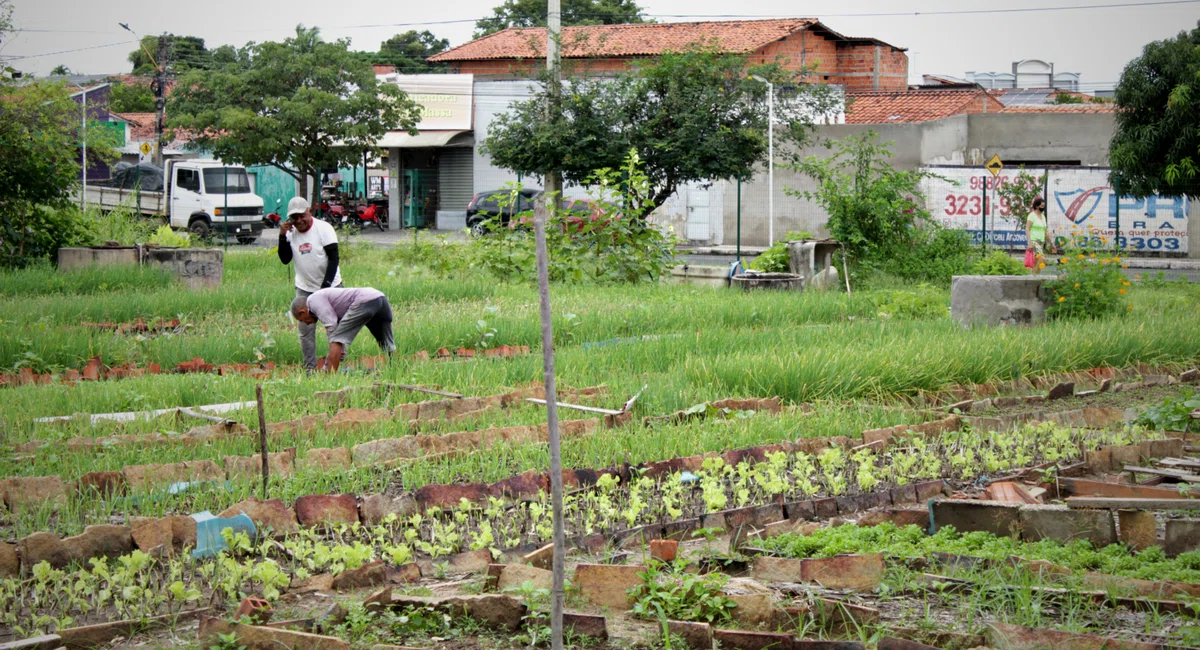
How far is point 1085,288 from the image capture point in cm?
1123

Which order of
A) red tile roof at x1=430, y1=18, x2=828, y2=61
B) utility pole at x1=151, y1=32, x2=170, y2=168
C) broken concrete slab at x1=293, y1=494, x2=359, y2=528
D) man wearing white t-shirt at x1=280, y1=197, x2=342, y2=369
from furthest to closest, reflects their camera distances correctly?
utility pole at x1=151, y1=32, x2=170, y2=168, red tile roof at x1=430, y1=18, x2=828, y2=61, man wearing white t-shirt at x1=280, y1=197, x2=342, y2=369, broken concrete slab at x1=293, y1=494, x2=359, y2=528

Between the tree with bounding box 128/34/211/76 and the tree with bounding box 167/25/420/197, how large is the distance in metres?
7.10

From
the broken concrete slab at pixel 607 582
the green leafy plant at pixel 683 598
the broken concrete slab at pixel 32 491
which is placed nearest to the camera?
the green leafy plant at pixel 683 598

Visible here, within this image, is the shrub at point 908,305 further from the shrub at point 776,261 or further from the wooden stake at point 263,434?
the wooden stake at point 263,434

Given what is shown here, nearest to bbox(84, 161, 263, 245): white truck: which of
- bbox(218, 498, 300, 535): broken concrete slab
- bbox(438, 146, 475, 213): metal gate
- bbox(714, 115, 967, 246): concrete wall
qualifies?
bbox(438, 146, 475, 213): metal gate

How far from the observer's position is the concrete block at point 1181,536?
157 inches

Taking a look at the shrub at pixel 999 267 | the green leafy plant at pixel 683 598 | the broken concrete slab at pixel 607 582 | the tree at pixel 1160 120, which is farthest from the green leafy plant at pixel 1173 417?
the tree at pixel 1160 120

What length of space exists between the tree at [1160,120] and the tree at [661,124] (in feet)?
23.5

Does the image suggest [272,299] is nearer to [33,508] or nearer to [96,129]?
[33,508]

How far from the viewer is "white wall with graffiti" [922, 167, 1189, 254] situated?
24812mm

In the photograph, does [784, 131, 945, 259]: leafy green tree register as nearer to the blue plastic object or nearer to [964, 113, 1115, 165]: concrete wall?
[964, 113, 1115, 165]: concrete wall

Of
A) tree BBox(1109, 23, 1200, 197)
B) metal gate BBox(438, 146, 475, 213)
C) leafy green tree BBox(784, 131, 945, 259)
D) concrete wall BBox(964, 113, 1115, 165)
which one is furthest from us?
metal gate BBox(438, 146, 475, 213)

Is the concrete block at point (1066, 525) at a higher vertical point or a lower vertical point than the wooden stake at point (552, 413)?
lower

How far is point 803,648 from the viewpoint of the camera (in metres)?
3.21
